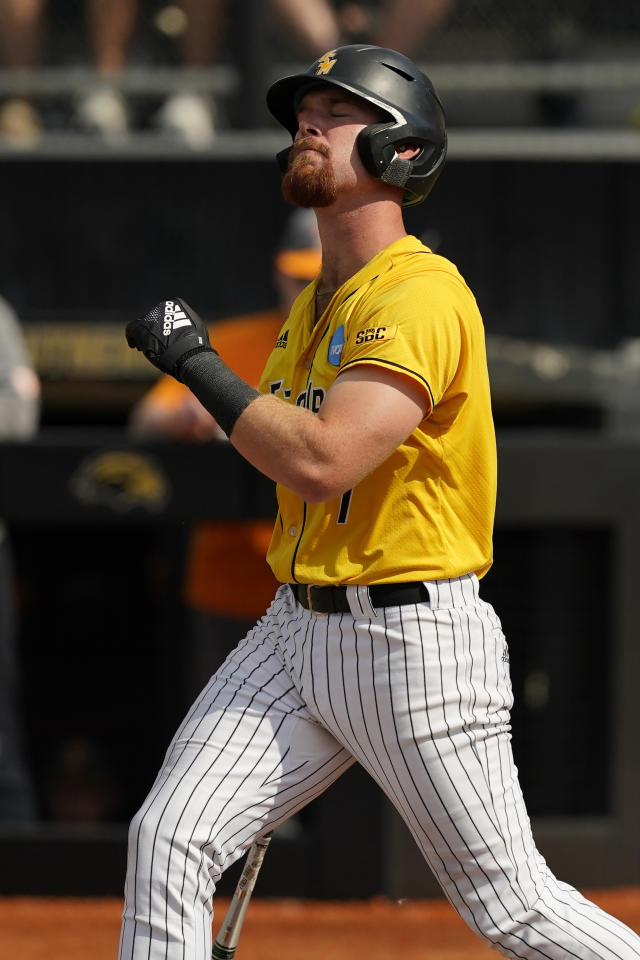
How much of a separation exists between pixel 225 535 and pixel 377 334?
240cm

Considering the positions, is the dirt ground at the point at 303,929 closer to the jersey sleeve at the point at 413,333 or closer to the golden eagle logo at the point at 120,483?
the golden eagle logo at the point at 120,483

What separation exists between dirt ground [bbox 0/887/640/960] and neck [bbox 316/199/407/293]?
232cm

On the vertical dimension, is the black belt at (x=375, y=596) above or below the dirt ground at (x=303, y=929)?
above

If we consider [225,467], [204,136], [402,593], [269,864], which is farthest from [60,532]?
[402,593]

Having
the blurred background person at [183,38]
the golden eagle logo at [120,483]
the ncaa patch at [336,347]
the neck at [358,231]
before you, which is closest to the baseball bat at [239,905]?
the ncaa patch at [336,347]

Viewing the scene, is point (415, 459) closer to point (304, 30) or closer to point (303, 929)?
point (303, 929)

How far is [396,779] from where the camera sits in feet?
8.50

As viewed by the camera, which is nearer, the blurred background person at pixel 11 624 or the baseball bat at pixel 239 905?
the baseball bat at pixel 239 905

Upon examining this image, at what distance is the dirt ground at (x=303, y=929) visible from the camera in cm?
428

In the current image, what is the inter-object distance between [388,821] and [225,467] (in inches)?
49.8

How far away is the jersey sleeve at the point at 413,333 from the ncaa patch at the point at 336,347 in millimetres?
22

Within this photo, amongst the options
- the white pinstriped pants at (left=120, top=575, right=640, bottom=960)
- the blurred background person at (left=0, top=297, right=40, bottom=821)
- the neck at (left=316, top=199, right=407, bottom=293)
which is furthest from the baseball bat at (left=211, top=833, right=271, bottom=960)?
the blurred background person at (left=0, top=297, right=40, bottom=821)

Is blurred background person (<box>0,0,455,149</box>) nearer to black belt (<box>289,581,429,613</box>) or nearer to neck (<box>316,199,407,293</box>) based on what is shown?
neck (<box>316,199,407,293</box>)

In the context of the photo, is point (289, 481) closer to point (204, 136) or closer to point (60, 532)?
point (60, 532)
